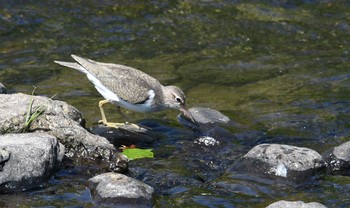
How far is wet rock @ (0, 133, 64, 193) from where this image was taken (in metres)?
9.74

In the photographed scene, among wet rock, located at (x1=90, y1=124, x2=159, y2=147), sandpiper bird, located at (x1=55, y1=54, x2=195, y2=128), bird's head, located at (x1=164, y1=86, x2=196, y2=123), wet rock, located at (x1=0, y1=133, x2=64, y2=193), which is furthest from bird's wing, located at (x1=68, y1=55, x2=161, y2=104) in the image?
wet rock, located at (x1=0, y1=133, x2=64, y2=193)

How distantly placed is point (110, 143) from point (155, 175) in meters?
0.86

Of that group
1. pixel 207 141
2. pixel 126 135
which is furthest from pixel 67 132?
pixel 207 141

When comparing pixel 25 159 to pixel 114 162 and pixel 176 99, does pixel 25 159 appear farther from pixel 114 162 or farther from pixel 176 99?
pixel 176 99

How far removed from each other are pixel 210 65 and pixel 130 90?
4184 mm

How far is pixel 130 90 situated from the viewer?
40.4ft

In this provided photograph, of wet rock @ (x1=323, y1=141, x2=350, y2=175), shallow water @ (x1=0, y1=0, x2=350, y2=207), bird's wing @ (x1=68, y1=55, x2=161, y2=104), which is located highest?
bird's wing @ (x1=68, y1=55, x2=161, y2=104)

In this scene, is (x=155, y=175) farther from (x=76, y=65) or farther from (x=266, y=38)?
(x=266, y=38)

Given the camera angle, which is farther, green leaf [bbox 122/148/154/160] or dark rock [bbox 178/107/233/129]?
dark rock [bbox 178/107/233/129]

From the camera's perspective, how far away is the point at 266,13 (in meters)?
18.6

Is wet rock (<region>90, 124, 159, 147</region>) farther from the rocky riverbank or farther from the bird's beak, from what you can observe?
the bird's beak

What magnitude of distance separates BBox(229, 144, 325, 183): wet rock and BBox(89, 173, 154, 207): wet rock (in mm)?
1723

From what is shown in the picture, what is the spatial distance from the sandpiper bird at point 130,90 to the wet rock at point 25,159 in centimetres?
229

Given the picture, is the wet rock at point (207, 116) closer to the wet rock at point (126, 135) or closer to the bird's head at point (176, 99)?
the bird's head at point (176, 99)
